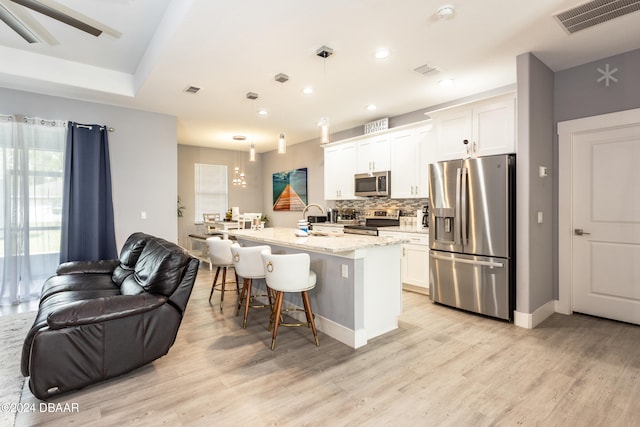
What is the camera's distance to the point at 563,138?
3.71m

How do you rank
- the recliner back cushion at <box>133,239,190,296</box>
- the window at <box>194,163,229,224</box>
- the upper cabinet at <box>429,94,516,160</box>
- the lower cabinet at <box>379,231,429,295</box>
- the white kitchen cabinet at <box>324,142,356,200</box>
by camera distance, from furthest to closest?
the window at <box>194,163,229,224</box>, the white kitchen cabinet at <box>324,142,356,200</box>, the lower cabinet at <box>379,231,429,295</box>, the upper cabinet at <box>429,94,516,160</box>, the recliner back cushion at <box>133,239,190,296</box>

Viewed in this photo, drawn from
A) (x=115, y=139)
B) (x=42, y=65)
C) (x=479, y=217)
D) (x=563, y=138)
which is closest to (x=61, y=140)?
(x=115, y=139)

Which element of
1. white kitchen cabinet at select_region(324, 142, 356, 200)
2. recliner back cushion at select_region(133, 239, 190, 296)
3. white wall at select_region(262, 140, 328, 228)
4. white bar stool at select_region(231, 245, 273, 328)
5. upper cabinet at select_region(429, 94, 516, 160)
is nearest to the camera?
recliner back cushion at select_region(133, 239, 190, 296)

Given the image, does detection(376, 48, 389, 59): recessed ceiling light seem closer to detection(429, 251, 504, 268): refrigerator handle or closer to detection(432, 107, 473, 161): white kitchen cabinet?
detection(432, 107, 473, 161): white kitchen cabinet

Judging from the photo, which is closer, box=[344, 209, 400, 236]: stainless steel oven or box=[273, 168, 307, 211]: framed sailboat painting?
box=[344, 209, 400, 236]: stainless steel oven

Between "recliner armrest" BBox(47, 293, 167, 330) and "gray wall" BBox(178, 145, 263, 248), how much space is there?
5623 mm

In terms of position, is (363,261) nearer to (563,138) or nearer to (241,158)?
(563,138)

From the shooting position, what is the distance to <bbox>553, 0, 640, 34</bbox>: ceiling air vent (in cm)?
248

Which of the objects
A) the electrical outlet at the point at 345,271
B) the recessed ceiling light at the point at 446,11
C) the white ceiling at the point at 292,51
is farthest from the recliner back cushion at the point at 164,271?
the recessed ceiling light at the point at 446,11

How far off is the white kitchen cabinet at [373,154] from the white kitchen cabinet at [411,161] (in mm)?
139

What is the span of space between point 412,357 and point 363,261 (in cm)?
88

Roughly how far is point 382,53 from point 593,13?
1.67m

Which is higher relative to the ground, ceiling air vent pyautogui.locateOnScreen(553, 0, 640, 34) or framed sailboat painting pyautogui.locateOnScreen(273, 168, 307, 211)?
ceiling air vent pyautogui.locateOnScreen(553, 0, 640, 34)

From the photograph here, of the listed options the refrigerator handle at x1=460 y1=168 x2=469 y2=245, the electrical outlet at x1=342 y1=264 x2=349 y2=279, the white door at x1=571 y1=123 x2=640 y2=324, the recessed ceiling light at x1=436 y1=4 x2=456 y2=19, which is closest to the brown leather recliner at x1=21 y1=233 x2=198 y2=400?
the electrical outlet at x1=342 y1=264 x2=349 y2=279
